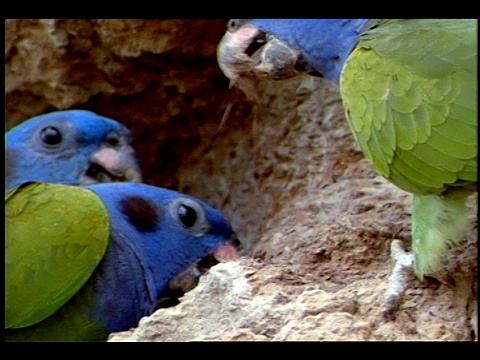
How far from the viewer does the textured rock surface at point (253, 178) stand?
6.41 ft

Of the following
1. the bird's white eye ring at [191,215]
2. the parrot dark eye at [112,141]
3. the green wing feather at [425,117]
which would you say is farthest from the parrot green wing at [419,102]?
the parrot dark eye at [112,141]

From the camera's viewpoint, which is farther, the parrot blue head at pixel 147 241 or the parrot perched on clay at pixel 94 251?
the parrot blue head at pixel 147 241

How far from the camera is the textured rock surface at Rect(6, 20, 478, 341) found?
76.9 inches

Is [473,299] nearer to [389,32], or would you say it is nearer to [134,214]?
[389,32]

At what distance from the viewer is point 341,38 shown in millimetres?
2314

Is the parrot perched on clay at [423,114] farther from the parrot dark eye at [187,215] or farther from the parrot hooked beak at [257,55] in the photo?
the parrot dark eye at [187,215]

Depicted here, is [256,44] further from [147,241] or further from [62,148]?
[62,148]

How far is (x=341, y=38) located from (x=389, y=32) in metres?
0.20

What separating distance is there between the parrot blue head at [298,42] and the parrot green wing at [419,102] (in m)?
0.17

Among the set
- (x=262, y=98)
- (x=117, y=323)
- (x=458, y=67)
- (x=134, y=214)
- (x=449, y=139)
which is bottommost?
(x=117, y=323)

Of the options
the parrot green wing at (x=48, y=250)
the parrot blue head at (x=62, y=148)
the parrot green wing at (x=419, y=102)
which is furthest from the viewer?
the parrot blue head at (x=62, y=148)

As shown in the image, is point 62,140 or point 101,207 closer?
point 101,207

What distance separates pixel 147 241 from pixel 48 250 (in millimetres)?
355

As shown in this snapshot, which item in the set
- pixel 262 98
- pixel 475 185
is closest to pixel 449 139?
pixel 475 185
